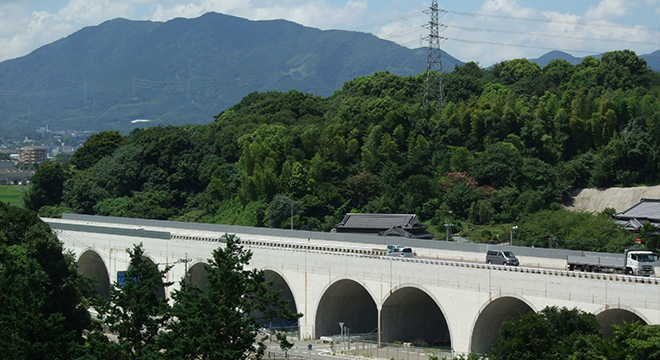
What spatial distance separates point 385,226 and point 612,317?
24.7 meters

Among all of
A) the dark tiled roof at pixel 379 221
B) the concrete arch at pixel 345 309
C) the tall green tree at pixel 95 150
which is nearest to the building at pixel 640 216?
the dark tiled roof at pixel 379 221

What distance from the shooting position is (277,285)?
52969mm

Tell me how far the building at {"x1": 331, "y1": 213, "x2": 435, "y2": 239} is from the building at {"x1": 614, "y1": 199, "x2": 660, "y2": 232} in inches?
484

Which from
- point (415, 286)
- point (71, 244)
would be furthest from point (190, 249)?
point (415, 286)

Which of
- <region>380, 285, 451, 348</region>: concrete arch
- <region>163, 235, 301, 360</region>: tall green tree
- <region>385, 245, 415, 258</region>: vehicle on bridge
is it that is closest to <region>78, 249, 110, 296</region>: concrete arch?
<region>385, 245, 415, 258</region>: vehicle on bridge

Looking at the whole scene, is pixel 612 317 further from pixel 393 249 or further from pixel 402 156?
pixel 402 156

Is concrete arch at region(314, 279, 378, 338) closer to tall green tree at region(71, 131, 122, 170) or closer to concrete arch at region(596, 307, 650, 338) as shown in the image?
concrete arch at region(596, 307, 650, 338)

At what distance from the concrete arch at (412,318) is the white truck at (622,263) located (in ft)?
26.8

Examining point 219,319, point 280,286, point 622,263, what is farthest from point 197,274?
point 622,263

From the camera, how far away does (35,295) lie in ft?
116

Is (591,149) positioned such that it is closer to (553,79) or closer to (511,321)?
(553,79)

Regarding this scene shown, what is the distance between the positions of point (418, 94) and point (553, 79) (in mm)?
13409

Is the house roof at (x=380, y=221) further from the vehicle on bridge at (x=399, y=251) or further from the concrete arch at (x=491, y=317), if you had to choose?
the concrete arch at (x=491, y=317)

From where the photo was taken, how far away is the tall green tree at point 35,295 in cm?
3447
